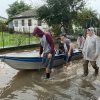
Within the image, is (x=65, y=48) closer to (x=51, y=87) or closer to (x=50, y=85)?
(x=50, y=85)

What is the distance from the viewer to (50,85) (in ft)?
35.4

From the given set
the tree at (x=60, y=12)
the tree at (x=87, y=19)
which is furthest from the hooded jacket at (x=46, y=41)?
the tree at (x=87, y=19)

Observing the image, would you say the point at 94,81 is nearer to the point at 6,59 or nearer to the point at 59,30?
the point at 6,59

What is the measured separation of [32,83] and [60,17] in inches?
884

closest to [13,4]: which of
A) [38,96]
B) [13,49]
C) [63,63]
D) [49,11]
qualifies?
[49,11]

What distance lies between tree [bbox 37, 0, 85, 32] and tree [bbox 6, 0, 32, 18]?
31.5 metres

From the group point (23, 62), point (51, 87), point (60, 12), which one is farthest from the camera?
point (60, 12)

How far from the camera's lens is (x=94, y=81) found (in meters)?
11.3

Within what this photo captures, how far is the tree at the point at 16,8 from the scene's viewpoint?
2569 inches

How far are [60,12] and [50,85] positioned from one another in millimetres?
22790

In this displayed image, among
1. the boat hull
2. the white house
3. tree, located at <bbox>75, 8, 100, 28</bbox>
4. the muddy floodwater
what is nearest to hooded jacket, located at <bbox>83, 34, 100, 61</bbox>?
the muddy floodwater

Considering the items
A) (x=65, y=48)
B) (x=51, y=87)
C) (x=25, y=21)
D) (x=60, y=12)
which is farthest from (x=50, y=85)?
(x=25, y=21)

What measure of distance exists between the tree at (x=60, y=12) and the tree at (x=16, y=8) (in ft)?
103

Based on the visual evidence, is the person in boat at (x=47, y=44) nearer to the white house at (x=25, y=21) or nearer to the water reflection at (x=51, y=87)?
the water reflection at (x=51, y=87)
